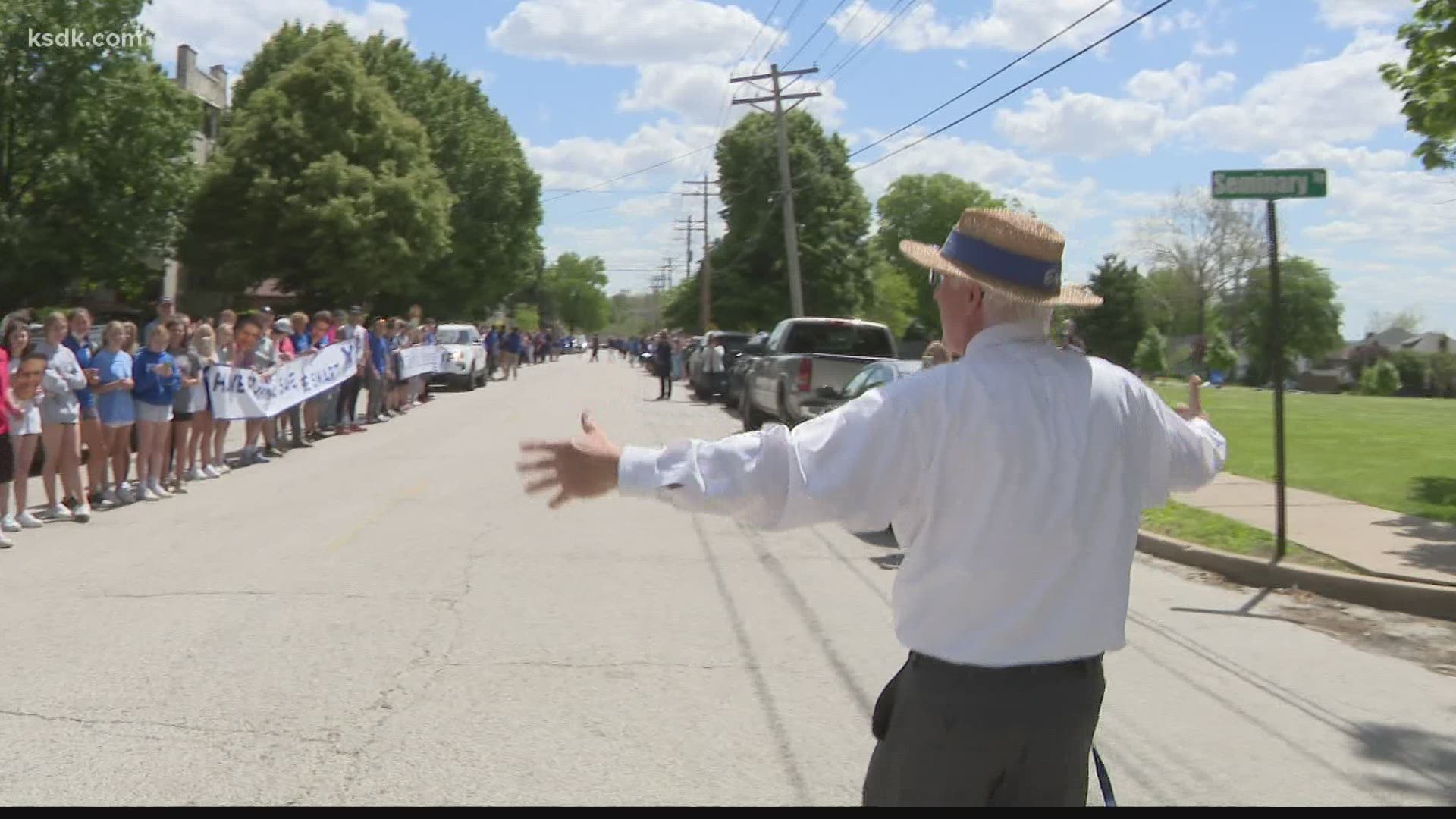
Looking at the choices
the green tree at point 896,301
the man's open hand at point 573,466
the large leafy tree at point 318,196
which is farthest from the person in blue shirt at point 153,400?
the green tree at point 896,301

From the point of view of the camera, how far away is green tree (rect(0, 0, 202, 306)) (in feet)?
126

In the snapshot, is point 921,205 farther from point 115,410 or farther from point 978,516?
point 978,516

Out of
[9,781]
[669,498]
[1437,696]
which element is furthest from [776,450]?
[1437,696]

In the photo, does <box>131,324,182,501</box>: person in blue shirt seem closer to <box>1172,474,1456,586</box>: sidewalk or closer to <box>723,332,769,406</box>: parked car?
<box>1172,474,1456,586</box>: sidewalk

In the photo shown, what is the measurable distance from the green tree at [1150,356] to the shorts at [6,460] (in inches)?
2161

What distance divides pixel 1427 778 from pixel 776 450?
431 centimetres

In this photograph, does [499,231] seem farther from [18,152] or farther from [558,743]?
[558,743]

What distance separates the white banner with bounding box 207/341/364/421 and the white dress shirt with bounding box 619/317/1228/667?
1376 cm

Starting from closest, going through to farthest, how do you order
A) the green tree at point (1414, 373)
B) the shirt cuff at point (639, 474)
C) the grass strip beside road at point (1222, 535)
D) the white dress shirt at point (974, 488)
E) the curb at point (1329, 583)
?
the white dress shirt at point (974, 488)
the shirt cuff at point (639, 474)
the curb at point (1329, 583)
the grass strip beside road at point (1222, 535)
the green tree at point (1414, 373)

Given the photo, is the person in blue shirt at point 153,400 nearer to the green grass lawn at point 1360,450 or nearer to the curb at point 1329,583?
the curb at point 1329,583

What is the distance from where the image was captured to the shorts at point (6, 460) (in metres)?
10.8

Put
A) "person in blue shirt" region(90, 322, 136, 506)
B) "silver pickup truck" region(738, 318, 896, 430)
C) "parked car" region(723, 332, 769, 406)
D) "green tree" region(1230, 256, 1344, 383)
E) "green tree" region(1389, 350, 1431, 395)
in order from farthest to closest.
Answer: "green tree" region(1230, 256, 1344, 383)
"green tree" region(1389, 350, 1431, 395)
"parked car" region(723, 332, 769, 406)
"silver pickup truck" region(738, 318, 896, 430)
"person in blue shirt" region(90, 322, 136, 506)

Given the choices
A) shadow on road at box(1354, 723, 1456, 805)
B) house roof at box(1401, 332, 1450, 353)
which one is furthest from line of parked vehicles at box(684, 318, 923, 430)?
house roof at box(1401, 332, 1450, 353)

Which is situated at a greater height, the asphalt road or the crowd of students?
the crowd of students
